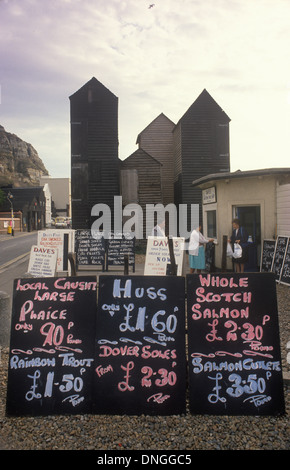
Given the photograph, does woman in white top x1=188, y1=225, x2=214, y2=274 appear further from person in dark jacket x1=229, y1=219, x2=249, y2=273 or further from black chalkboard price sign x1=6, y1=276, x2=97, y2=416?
black chalkboard price sign x1=6, y1=276, x2=97, y2=416

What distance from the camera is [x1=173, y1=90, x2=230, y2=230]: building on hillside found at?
2442 centimetres

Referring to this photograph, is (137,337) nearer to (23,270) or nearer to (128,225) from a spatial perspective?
(23,270)

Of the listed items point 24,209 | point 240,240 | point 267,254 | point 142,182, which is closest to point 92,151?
point 142,182

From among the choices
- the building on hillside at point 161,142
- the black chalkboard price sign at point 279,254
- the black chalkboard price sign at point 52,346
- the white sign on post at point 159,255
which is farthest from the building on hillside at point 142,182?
the black chalkboard price sign at point 52,346

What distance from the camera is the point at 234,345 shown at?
3492 mm

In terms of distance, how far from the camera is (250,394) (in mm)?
3424

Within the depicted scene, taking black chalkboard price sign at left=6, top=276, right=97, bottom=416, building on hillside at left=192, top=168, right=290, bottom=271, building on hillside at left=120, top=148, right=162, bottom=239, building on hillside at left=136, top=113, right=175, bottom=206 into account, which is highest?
building on hillside at left=136, top=113, right=175, bottom=206

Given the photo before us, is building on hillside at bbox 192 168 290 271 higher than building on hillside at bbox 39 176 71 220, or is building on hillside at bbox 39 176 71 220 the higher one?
building on hillside at bbox 39 176 71 220

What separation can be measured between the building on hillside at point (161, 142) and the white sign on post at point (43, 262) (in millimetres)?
20461

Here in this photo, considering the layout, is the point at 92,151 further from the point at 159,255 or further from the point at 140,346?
the point at 140,346

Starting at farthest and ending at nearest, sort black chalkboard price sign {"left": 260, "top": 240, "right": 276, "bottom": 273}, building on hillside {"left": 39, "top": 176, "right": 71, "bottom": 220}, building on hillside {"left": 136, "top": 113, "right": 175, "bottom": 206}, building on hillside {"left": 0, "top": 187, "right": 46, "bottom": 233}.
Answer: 1. building on hillside {"left": 39, "top": 176, "right": 71, "bottom": 220}
2. building on hillside {"left": 0, "top": 187, "right": 46, "bottom": 233}
3. building on hillside {"left": 136, "top": 113, "right": 175, "bottom": 206}
4. black chalkboard price sign {"left": 260, "top": 240, "right": 276, "bottom": 273}

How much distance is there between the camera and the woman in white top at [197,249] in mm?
10344

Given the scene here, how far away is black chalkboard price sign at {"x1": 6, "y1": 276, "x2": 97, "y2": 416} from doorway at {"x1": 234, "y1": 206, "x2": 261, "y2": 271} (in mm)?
9316

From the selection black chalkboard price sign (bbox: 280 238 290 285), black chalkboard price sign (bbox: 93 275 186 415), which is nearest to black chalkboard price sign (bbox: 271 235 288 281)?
black chalkboard price sign (bbox: 280 238 290 285)
